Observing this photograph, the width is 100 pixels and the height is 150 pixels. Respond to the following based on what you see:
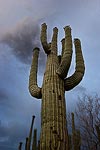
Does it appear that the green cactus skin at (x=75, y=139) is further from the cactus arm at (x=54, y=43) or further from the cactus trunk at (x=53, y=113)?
the cactus trunk at (x=53, y=113)

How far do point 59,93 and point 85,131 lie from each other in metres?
7.67

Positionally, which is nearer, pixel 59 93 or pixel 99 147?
pixel 59 93

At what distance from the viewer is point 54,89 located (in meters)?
4.93

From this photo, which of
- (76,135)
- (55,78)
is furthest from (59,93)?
(76,135)

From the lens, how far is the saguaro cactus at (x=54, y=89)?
14.4 feet

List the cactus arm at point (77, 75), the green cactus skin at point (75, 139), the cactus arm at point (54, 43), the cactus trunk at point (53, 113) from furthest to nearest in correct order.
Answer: the green cactus skin at point (75, 139) → the cactus arm at point (54, 43) → the cactus arm at point (77, 75) → the cactus trunk at point (53, 113)

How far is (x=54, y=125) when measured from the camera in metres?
4.46

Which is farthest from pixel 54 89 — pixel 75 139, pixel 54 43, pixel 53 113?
pixel 75 139

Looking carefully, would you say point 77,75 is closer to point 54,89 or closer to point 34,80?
point 54,89

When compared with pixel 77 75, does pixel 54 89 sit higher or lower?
lower

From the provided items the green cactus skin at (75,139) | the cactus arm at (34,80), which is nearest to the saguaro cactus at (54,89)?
the cactus arm at (34,80)

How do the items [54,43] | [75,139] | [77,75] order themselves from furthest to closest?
[75,139] < [54,43] < [77,75]

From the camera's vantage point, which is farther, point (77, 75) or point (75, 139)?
point (75, 139)

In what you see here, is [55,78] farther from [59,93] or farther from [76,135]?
[76,135]
